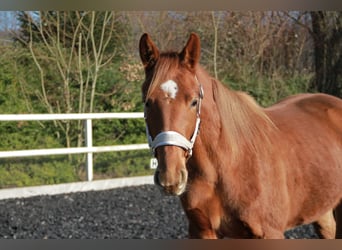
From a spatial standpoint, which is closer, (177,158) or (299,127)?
(177,158)

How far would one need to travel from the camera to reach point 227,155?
166cm

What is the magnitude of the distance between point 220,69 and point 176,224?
2801 mm

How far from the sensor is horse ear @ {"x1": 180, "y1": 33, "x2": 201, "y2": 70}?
1.52 metres

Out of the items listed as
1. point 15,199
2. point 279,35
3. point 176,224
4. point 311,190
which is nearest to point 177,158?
point 311,190

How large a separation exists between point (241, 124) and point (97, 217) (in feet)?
7.45

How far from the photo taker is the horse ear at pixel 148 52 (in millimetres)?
1558

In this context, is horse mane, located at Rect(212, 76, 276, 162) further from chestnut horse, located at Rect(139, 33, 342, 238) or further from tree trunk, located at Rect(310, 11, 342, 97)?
tree trunk, located at Rect(310, 11, 342, 97)

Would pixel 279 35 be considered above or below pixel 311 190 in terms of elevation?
below

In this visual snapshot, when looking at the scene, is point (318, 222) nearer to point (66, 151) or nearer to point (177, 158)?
point (177, 158)

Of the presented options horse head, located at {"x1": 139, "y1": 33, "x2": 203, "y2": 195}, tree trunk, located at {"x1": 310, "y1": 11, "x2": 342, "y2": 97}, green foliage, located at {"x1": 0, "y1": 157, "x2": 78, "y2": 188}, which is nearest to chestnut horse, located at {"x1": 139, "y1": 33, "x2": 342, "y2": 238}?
horse head, located at {"x1": 139, "y1": 33, "x2": 203, "y2": 195}

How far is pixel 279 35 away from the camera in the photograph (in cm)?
592

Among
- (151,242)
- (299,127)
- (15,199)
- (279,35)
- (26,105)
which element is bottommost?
(15,199)

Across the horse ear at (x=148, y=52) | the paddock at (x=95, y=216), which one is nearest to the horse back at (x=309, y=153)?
the horse ear at (x=148, y=52)

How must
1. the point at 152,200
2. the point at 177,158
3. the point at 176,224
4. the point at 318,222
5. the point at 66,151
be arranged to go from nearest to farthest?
the point at 177,158 → the point at 318,222 → the point at 176,224 → the point at 152,200 → the point at 66,151
